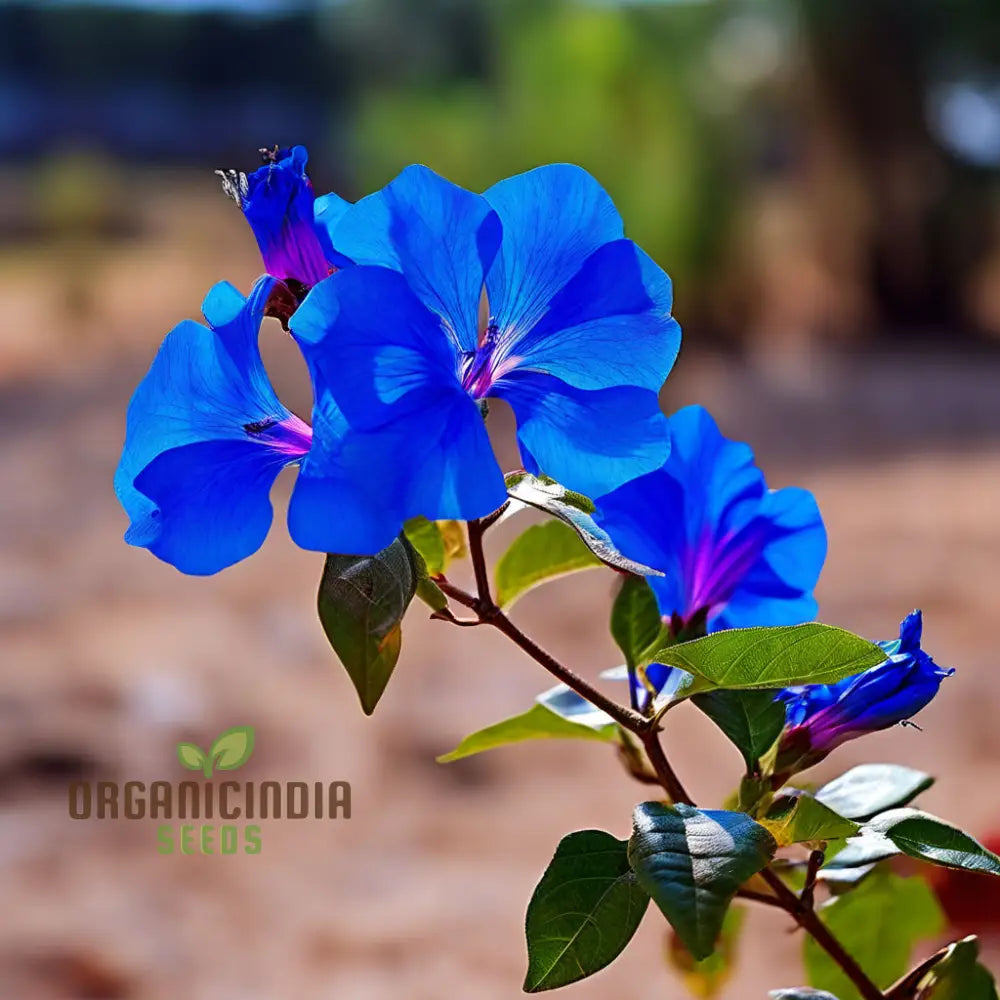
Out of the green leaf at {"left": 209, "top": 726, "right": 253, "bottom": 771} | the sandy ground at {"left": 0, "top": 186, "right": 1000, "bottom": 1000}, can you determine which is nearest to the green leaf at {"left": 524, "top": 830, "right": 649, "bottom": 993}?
the green leaf at {"left": 209, "top": 726, "right": 253, "bottom": 771}

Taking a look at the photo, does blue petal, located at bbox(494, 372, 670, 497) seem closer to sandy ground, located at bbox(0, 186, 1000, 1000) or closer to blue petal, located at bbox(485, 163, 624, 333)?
blue petal, located at bbox(485, 163, 624, 333)

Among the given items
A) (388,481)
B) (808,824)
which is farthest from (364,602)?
(808,824)

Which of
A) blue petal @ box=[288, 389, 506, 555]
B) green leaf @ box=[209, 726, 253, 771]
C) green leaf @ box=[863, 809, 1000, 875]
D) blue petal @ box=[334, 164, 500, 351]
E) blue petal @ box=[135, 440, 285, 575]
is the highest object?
green leaf @ box=[209, 726, 253, 771]

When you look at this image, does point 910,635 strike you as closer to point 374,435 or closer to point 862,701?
point 862,701

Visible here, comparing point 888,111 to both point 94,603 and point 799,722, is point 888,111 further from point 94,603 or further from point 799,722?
point 799,722

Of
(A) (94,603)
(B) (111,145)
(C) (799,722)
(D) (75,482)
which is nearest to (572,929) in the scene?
(C) (799,722)

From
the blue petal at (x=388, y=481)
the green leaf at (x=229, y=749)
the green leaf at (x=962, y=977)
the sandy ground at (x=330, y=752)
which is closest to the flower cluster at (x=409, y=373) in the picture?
the blue petal at (x=388, y=481)

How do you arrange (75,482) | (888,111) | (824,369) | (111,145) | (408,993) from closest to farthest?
(408,993)
(75,482)
(824,369)
(888,111)
(111,145)

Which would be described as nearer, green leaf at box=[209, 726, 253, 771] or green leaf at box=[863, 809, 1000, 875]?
green leaf at box=[863, 809, 1000, 875]
